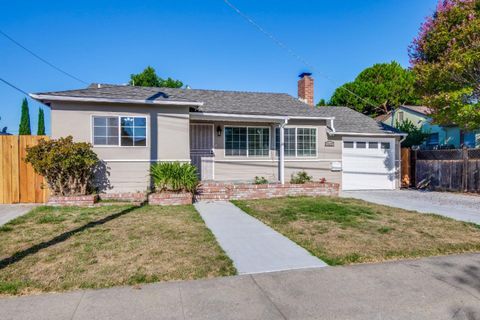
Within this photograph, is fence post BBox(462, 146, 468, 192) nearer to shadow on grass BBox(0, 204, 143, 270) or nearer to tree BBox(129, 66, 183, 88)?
shadow on grass BBox(0, 204, 143, 270)

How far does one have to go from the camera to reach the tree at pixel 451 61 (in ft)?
34.4

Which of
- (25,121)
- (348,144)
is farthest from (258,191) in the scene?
(25,121)

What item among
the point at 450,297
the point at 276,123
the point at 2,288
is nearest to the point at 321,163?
the point at 276,123

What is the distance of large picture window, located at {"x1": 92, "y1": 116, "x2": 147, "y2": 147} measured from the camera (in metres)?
10.8

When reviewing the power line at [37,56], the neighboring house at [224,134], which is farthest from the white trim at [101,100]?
the power line at [37,56]

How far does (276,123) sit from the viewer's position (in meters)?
13.8

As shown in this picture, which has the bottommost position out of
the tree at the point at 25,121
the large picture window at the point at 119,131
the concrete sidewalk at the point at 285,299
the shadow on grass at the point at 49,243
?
the concrete sidewalk at the point at 285,299

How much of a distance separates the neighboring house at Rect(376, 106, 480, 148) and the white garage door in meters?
5.07

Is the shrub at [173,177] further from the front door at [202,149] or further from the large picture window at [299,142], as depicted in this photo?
the large picture window at [299,142]

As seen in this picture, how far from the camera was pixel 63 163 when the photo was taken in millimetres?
9195

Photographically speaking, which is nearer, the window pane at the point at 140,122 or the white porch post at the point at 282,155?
the window pane at the point at 140,122

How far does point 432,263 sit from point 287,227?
2825 mm

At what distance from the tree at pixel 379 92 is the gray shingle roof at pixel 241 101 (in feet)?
60.0

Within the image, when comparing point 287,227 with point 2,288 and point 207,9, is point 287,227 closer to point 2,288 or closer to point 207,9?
point 2,288
